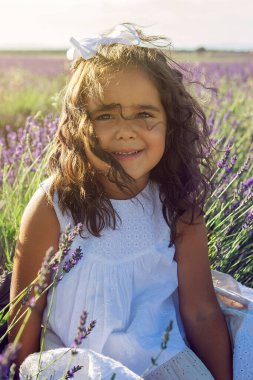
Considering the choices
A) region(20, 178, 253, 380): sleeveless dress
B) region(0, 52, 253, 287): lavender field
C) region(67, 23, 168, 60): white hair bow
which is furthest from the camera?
region(0, 52, 253, 287): lavender field

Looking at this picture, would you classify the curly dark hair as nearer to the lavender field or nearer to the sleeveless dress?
the sleeveless dress

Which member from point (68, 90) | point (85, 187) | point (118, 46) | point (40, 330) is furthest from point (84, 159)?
point (40, 330)

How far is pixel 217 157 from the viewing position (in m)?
3.59

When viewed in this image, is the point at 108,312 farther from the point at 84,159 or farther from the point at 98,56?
the point at 98,56

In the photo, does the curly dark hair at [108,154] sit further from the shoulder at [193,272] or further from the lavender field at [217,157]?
the lavender field at [217,157]

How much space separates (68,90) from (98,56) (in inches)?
6.1

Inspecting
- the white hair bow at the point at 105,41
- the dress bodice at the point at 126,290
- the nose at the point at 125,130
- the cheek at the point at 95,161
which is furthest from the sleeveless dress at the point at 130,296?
the white hair bow at the point at 105,41

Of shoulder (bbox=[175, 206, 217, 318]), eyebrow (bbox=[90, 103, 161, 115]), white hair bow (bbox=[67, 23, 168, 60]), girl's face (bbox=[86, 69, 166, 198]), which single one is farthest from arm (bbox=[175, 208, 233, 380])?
white hair bow (bbox=[67, 23, 168, 60])

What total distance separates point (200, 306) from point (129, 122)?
0.63 meters

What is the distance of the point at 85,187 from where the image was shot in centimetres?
204

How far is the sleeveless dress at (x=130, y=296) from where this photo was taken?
1901mm

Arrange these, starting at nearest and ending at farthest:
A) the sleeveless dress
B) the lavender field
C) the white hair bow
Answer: the sleeveless dress
the white hair bow
the lavender field

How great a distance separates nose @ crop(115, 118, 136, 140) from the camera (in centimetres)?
194

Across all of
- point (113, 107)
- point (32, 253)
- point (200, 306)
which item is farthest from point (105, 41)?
point (200, 306)
